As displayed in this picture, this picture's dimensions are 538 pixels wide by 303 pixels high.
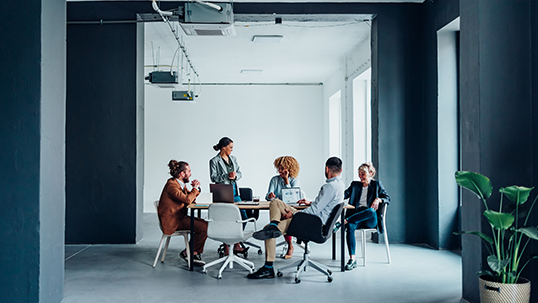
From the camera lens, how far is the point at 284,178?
5465mm

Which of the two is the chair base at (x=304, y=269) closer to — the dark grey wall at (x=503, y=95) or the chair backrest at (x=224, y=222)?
the chair backrest at (x=224, y=222)

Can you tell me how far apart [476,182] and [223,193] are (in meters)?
2.69

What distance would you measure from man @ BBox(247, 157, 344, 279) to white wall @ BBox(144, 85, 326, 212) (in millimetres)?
8208

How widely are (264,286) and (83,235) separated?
341 centimetres

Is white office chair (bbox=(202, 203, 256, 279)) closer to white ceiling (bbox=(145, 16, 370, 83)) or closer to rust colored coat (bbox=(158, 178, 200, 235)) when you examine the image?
rust colored coat (bbox=(158, 178, 200, 235))

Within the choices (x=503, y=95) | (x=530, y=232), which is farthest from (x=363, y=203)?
(x=530, y=232)

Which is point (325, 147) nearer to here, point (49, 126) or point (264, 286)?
point (264, 286)

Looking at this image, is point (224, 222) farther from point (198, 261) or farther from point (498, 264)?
point (498, 264)

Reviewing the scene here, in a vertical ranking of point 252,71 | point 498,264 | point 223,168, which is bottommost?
point 498,264


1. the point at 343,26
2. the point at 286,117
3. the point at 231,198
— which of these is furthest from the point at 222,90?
the point at 231,198

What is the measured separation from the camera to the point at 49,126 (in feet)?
11.6

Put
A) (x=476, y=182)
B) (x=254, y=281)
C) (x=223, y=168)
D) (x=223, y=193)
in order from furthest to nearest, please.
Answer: (x=223, y=168) < (x=223, y=193) < (x=254, y=281) < (x=476, y=182)

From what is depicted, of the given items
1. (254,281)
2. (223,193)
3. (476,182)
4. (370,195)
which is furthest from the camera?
(370,195)

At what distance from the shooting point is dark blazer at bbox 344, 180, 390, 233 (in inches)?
201
